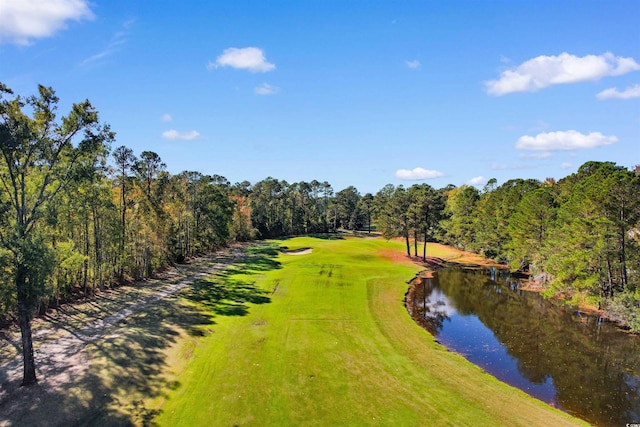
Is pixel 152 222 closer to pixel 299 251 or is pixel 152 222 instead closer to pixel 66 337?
pixel 66 337

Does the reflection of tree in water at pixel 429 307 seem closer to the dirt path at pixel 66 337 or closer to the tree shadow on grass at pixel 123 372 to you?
the tree shadow on grass at pixel 123 372

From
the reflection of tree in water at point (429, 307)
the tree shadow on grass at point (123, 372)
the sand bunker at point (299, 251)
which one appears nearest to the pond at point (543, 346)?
the reflection of tree in water at point (429, 307)

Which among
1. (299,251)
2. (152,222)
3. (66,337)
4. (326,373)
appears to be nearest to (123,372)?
(66,337)

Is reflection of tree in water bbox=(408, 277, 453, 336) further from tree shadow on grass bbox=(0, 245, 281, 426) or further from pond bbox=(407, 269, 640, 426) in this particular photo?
tree shadow on grass bbox=(0, 245, 281, 426)

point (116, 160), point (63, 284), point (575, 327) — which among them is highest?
point (116, 160)

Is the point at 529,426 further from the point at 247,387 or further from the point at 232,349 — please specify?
the point at 232,349

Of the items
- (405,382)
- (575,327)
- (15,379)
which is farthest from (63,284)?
(575,327)

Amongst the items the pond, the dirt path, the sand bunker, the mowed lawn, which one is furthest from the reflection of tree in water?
the sand bunker
